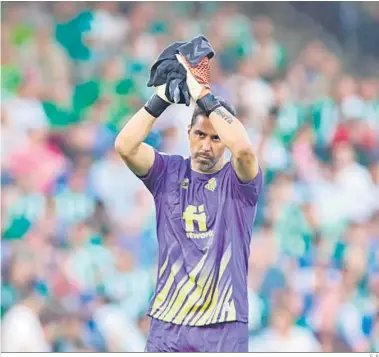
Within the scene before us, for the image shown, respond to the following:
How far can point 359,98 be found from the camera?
11.8 m

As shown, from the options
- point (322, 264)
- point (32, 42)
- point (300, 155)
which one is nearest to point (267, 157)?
point (300, 155)

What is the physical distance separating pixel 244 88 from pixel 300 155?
1114mm

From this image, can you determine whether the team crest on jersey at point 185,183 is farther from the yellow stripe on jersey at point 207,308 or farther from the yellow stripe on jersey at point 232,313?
the yellow stripe on jersey at point 232,313

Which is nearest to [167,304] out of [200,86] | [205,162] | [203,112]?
[205,162]

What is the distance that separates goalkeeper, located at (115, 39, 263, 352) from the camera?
5.09m

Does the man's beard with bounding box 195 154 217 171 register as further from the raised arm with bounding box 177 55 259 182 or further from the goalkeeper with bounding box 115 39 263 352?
the raised arm with bounding box 177 55 259 182

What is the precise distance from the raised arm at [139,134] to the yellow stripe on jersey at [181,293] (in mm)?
645

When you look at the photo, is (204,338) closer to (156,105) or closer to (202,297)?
(202,297)

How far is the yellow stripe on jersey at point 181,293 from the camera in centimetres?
511

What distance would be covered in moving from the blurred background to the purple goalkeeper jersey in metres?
3.72

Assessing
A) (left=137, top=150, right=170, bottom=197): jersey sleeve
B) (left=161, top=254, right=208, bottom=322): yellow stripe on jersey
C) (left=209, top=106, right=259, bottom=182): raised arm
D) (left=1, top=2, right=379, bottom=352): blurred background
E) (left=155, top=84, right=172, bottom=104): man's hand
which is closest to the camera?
(left=209, top=106, right=259, bottom=182): raised arm

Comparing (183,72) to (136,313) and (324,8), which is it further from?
(324,8)

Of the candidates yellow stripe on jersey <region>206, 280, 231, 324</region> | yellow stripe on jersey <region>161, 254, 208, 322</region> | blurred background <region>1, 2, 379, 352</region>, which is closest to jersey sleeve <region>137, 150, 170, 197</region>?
yellow stripe on jersey <region>161, 254, 208, 322</region>

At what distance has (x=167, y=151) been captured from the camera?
408 inches
